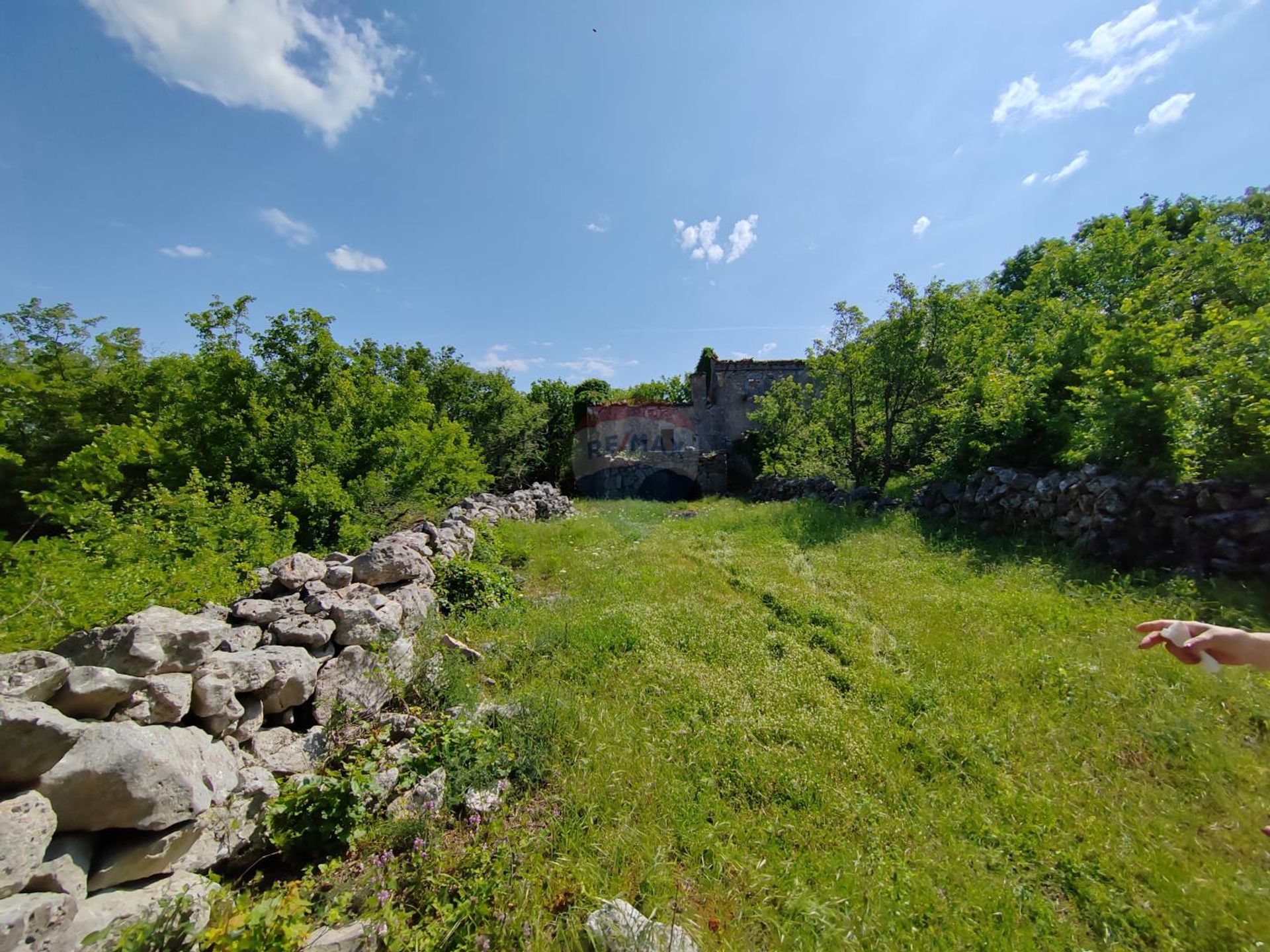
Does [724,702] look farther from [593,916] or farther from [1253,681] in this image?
[1253,681]

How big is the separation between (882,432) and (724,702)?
1065 cm

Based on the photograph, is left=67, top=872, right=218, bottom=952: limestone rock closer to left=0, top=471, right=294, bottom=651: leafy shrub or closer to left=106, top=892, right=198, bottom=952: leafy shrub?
left=106, top=892, right=198, bottom=952: leafy shrub

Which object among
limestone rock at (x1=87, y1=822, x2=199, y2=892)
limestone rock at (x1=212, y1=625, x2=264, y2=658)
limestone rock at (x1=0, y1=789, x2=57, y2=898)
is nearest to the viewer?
limestone rock at (x1=0, y1=789, x2=57, y2=898)

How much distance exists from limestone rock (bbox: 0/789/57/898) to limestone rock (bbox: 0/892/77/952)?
6cm

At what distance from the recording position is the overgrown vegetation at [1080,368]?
5.12 metres

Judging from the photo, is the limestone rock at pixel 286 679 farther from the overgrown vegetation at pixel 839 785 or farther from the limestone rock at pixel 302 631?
the overgrown vegetation at pixel 839 785

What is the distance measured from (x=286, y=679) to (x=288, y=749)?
417 millimetres

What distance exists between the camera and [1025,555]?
243 inches

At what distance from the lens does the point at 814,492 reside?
12.3 meters

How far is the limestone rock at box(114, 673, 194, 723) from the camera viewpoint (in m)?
2.07

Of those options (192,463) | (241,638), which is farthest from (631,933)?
(192,463)

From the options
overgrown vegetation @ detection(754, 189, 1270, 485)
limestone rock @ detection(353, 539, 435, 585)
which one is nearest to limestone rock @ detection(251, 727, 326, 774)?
limestone rock @ detection(353, 539, 435, 585)

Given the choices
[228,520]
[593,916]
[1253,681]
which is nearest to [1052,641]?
[1253,681]

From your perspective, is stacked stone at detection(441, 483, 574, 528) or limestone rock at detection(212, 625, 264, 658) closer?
limestone rock at detection(212, 625, 264, 658)
